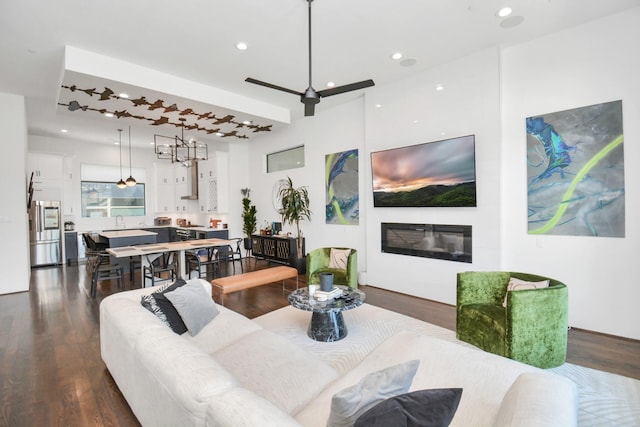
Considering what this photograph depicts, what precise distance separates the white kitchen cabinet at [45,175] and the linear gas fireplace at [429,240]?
28.1 feet

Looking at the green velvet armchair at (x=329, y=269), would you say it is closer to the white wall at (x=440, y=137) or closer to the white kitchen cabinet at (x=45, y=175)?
the white wall at (x=440, y=137)

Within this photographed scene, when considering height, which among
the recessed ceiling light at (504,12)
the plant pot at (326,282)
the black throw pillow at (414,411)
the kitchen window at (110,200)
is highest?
the recessed ceiling light at (504,12)

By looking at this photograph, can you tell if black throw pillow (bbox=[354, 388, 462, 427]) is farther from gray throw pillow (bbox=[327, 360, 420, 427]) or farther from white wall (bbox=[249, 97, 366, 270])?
white wall (bbox=[249, 97, 366, 270])

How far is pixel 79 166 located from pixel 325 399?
998 centimetres

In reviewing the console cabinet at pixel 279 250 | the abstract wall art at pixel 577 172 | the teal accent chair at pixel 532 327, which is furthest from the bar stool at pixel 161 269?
the abstract wall art at pixel 577 172

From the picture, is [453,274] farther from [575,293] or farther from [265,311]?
[265,311]

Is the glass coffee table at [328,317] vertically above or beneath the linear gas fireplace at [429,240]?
beneath

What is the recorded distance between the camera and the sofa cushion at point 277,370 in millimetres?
1726

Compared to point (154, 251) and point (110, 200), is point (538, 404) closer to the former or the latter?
point (154, 251)

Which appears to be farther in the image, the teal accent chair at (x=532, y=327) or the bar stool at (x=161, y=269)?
the bar stool at (x=161, y=269)

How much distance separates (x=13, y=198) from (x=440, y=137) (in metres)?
7.20

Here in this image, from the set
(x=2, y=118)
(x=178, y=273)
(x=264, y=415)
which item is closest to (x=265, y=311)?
(x=178, y=273)

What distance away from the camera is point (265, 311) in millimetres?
4246

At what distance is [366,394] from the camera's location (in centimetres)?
117
